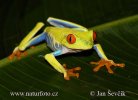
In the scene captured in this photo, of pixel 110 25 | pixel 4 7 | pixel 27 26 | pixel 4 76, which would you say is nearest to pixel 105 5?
pixel 110 25

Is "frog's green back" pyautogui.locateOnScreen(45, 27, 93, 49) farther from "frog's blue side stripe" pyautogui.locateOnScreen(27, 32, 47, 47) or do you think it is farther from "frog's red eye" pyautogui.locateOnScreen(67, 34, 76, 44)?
"frog's blue side stripe" pyautogui.locateOnScreen(27, 32, 47, 47)

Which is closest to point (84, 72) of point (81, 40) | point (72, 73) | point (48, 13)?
point (72, 73)

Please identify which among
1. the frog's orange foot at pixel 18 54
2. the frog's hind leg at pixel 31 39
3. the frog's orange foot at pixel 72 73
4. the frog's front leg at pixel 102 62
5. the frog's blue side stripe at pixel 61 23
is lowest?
the frog's orange foot at pixel 72 73

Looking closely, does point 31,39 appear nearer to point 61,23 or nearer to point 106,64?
point 61,23

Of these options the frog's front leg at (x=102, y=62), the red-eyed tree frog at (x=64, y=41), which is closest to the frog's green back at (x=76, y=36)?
the red-eyed tree frog at (x=64, y=41)

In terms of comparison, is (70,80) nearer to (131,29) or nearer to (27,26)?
(131,29)

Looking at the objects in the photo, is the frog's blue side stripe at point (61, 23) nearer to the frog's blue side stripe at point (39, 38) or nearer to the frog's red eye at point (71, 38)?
the frog's blue side stripe at point (39, 38)

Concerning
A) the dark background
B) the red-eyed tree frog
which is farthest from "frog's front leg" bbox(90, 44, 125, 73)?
the dark background
